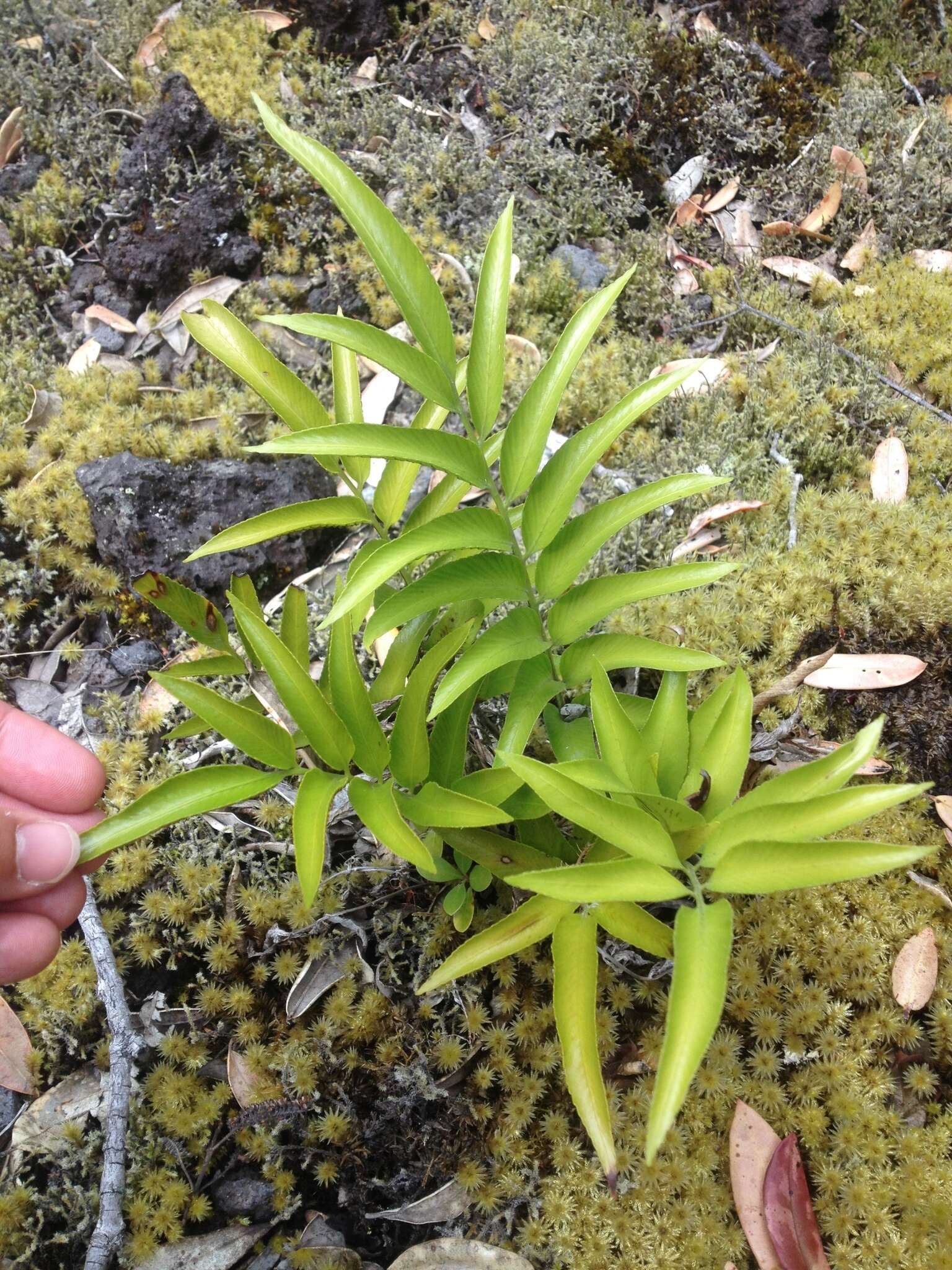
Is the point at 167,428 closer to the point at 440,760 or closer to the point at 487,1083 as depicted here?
the point at 440,760

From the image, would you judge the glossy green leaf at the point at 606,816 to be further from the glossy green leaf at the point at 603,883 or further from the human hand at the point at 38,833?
the human hand at the point at 38,833

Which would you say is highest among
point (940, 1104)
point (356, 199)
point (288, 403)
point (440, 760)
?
point (356, 199)

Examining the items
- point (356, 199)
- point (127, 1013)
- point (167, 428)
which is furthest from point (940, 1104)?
point (167, 428)

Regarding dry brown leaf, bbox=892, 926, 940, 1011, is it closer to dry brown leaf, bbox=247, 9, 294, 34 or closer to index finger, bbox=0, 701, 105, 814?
index finger, bbox=0, 701, 105, 814

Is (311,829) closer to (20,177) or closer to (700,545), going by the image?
(700,545)

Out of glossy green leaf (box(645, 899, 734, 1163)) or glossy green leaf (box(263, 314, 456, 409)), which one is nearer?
glossy green leaf (box(645, 899, 734, 1163))

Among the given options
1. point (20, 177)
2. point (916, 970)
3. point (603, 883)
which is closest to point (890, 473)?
point (916, 970)

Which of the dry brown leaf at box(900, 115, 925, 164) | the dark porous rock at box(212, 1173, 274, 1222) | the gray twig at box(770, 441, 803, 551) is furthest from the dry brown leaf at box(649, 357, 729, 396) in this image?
the dark porous rock at box(212, 1173, 274, 1222)
